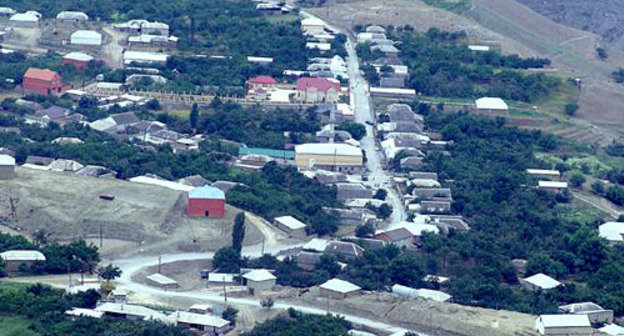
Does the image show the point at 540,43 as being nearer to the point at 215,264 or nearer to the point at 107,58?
the point at 107,58

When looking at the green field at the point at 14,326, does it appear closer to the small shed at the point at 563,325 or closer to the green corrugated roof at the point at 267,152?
the small shed at the point at 563,325

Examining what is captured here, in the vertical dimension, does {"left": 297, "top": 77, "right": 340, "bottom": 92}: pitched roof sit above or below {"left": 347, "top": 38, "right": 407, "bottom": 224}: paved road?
above

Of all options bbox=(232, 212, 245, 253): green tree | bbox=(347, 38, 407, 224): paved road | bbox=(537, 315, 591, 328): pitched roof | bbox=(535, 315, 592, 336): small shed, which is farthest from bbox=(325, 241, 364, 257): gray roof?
bbox=(537, 315, 591, 328): pitched roof

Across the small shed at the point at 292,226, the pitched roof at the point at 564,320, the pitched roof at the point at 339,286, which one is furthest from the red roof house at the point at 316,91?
the pitched roof at the point at 564,320

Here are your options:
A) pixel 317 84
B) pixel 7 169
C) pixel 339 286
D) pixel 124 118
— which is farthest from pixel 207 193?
pixel 317 84

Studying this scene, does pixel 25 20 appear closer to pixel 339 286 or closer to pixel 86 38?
pixel 86 38

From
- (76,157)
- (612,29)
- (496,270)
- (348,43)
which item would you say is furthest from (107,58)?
(612,29)

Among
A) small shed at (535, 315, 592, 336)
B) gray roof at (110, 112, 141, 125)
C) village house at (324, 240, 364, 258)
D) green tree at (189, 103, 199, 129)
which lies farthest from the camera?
green tree at (189, 103, 199, 129)

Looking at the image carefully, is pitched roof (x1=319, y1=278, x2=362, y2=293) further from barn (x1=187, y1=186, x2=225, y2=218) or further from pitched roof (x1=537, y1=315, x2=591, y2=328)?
barn (x1=187, y1=186, x2=225, y2=218)
